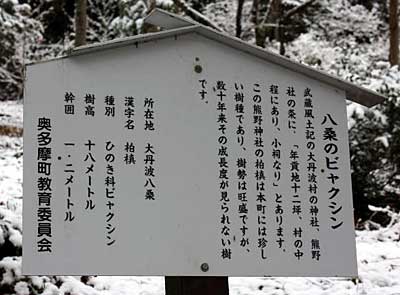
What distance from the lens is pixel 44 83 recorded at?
3.05 metres

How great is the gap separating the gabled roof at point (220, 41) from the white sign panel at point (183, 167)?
0.05m

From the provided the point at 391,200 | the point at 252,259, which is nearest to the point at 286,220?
the point at 252,259

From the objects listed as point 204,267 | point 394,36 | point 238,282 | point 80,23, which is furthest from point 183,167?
point 394,36

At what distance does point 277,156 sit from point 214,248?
0.63m

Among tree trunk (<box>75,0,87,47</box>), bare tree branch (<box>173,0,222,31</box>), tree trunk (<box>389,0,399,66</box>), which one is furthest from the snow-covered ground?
bare tree branch (<box>173,0,222,31</box>)

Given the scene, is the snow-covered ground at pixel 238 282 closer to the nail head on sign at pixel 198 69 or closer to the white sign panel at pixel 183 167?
the white sign panel at pixel 183 167

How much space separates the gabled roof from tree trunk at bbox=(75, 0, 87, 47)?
7.21 metres

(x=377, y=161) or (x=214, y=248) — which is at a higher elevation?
(x=377, y=161)

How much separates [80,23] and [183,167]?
806 cm

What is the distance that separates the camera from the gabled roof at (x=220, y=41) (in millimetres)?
3189

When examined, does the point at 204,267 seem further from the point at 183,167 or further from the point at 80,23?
the point at 80,23

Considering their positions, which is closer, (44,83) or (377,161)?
(44,83)

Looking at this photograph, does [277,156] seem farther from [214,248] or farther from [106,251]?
[106,251]

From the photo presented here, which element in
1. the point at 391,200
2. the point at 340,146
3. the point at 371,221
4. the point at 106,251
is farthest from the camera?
the point at 391,200
